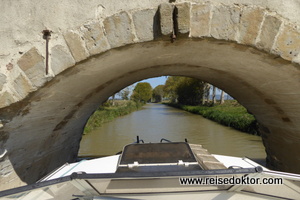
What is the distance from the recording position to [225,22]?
2.26 m

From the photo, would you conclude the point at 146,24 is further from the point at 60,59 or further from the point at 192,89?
the point at 192,89

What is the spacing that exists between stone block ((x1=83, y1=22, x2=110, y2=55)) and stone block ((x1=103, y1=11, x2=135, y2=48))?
0.06 meters

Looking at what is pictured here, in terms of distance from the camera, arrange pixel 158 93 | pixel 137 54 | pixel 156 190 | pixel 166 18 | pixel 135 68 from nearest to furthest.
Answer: pixel 156 190, pixel 166 18, pixel 137 54, pixel 135 68, pixel 158 93

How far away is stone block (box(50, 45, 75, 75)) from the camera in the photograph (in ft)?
7.42

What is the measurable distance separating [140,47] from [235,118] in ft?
44.8

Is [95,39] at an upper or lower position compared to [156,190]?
upper

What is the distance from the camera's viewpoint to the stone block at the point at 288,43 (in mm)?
2251

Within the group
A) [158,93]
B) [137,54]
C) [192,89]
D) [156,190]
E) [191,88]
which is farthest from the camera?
[158,93]

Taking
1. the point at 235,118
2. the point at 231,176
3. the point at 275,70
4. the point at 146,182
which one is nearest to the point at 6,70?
the point at 146,182

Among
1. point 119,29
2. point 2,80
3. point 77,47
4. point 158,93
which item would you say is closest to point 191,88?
point 119,29

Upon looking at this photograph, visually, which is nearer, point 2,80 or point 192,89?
point 2,80

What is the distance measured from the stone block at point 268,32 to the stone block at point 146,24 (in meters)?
1.17

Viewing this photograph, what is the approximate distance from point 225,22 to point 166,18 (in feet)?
2.19

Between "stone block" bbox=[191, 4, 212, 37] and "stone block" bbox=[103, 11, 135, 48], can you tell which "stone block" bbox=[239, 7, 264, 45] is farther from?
"stone block" bbox=[103, 11, 135, 48]
